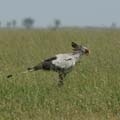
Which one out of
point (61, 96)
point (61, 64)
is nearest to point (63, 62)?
point (61, 64)

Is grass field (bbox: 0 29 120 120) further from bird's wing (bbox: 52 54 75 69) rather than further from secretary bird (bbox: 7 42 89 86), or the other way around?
bird's wing (bbox: 52 54 75 69)

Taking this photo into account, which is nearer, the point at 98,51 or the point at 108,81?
the point at 108,81

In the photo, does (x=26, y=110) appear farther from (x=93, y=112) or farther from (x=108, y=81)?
(x=108, y=81)

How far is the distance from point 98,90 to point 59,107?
1011 mm

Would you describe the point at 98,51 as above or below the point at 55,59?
below

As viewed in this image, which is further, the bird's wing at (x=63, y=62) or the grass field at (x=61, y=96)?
the bird's wing at (x=63, y=62)

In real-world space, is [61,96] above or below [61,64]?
below

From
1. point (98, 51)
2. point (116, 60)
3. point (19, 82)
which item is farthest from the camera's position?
point (98, 51)

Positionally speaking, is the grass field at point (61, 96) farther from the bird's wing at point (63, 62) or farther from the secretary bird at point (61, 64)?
the bird's wing at point (63, 62)

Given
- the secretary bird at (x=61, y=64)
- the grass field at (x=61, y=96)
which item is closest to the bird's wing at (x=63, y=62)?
the secretary bird at (x=61, y=64)

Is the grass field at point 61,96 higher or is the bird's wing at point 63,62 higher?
the bird's wing at point 63,62

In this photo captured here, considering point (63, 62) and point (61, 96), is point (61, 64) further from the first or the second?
point (61, 96)

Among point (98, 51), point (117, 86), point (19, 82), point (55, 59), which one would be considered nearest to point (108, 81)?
point (117, 86)

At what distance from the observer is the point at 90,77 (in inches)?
302
